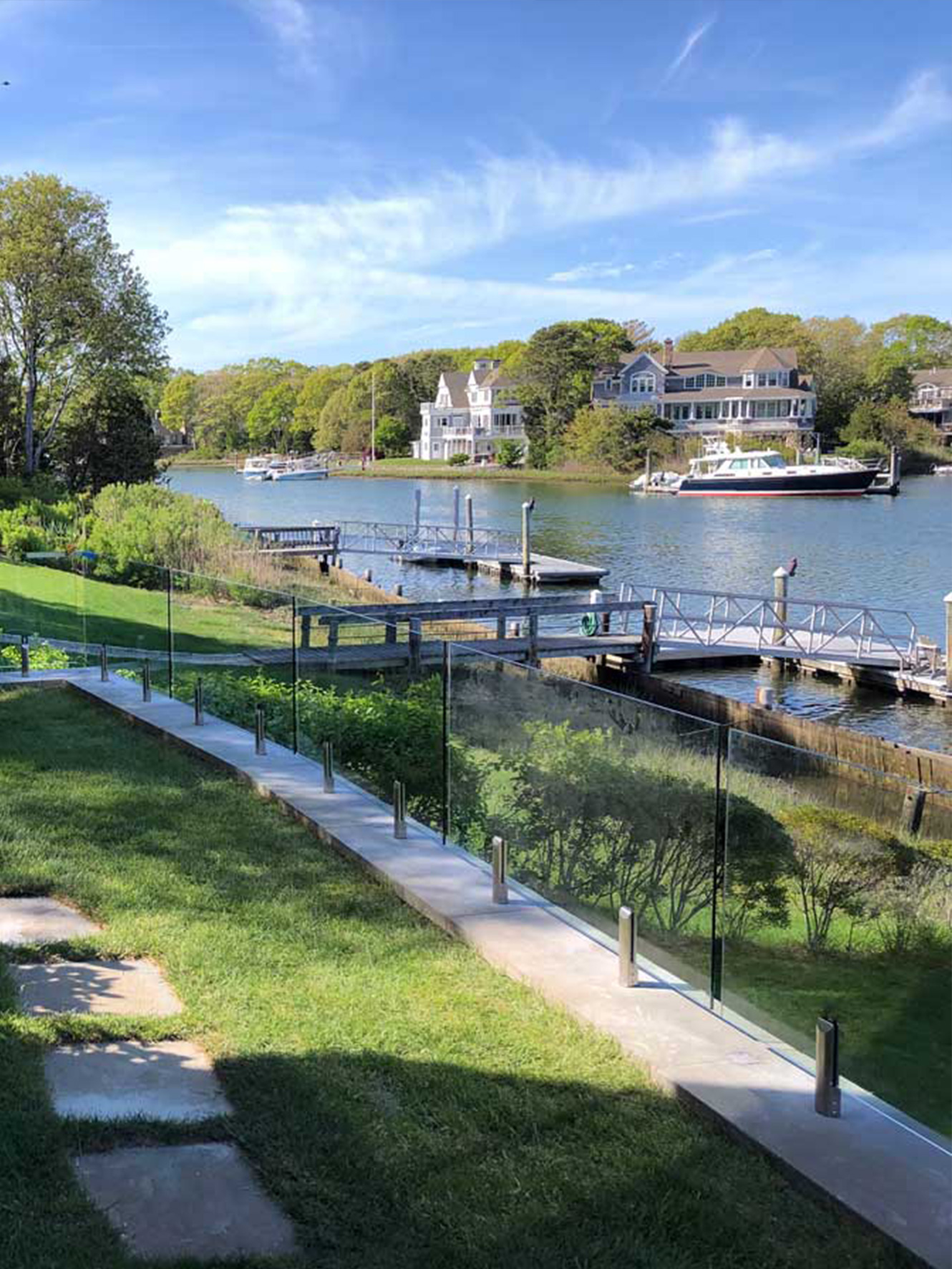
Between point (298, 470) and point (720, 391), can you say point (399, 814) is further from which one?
point (298, 470)

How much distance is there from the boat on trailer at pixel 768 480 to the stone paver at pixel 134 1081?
8166 cm

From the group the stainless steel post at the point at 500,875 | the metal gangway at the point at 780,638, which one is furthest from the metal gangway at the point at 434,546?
the stainless steel post at the point at 500,875

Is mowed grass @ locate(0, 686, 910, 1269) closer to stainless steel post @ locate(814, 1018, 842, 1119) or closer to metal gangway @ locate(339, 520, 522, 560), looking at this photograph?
stainless steel post @ locate(814, 1018, 842, 1119)

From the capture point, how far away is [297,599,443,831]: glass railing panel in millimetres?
8406

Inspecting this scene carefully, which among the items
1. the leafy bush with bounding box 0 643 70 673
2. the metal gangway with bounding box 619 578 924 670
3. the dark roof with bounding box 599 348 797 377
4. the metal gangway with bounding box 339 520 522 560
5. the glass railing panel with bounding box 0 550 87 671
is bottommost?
the metal gangway with bounding box 619 578 924 670

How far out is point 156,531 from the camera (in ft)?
95.1

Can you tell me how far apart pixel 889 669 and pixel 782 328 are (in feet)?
397

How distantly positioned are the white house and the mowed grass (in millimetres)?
116581

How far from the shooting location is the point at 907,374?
4835 inches

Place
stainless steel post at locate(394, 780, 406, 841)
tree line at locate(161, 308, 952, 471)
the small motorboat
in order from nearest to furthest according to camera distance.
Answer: stainless steel post at locate(394, 780, 406, 841) → the small motorboat → tree line at locate(161, 308, 952, 471)

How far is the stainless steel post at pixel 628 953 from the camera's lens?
18.0ft

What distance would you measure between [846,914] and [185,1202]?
2634 mm

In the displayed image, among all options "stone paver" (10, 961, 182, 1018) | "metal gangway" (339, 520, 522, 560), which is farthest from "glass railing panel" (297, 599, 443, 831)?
"metal gangway" (339, 520, 522, 560)

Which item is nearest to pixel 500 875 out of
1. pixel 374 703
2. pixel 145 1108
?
pixel 145 1108
